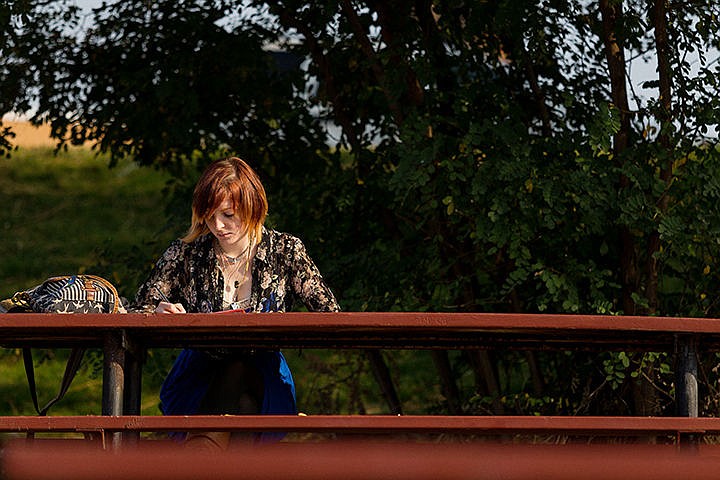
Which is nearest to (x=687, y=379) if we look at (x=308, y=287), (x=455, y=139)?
(x=308, y=287)

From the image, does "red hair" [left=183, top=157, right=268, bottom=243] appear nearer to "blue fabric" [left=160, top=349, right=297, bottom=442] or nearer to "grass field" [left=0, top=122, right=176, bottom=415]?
"blue fabric" [left=160, top=349, right=297, bottom=442]

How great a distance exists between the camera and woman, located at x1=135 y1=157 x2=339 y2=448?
3.96 m

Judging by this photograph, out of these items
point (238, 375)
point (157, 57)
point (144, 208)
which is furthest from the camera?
point (144, 208)

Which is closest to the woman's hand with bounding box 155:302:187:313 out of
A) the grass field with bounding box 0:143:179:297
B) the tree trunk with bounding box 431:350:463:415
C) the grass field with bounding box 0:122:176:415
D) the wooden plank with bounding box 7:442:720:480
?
the wooden plank with bounding box 7:442:720:480

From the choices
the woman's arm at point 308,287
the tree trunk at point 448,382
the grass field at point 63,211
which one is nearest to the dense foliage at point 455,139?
the tree trunk at point 448,382

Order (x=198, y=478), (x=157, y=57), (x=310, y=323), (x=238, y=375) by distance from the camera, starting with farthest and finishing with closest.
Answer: (x=157, y=57)
(x=238, y=375)
(x=310, y=323)
(x=198, y=478)

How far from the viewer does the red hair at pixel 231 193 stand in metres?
3.93

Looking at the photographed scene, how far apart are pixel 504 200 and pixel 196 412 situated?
2.34 meters

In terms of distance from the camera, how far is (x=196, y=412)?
3.99 metres

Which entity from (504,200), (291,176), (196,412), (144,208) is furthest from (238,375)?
(144,208)

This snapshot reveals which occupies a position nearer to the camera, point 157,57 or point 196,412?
point 196,412

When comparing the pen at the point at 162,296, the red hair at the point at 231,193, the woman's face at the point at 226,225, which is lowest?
the pen at the point at 162,296

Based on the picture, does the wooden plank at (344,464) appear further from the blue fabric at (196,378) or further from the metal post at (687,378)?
the blue fabric at (196,378)

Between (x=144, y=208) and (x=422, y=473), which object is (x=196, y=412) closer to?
(x=422, y=473)
